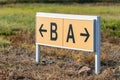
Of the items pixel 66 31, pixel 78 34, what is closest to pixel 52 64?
pixel 66 31

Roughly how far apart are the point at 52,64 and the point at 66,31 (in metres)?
0.80

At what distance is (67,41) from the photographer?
8.88m

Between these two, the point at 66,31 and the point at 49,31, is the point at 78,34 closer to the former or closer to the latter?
the point at 66,31

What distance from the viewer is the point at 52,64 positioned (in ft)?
30.5

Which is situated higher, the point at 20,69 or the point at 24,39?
the point at 20,69

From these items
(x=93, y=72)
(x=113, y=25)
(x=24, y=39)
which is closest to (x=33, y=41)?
(x=24, y=39)

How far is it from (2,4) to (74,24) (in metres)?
29.7

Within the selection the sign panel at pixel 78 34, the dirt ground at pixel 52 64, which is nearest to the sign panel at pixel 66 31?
the sign panel at pixel 78 34

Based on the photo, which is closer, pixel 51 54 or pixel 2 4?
pixel 51 54

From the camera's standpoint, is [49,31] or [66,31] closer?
[66,31]

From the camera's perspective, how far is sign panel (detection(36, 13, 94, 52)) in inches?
333

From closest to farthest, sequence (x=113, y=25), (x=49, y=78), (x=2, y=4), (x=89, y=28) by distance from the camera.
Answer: (x=49, y=78), (x=89, y=28), (x=113, y=25), (x=2, y=4)

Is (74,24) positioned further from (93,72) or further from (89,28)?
(93,72)

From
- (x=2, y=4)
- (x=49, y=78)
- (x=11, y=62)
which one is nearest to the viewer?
(x=49, y=78)
